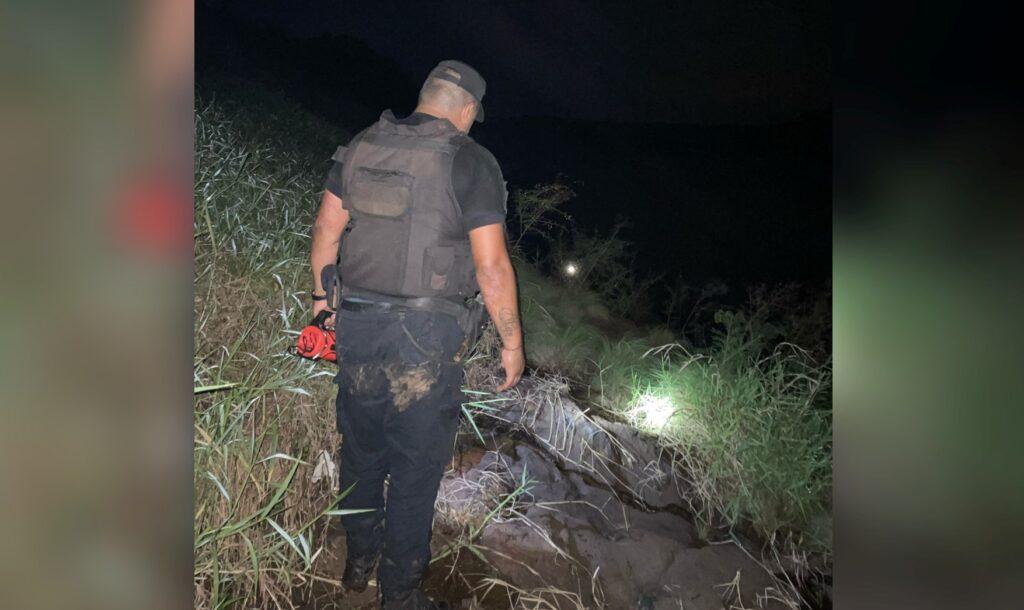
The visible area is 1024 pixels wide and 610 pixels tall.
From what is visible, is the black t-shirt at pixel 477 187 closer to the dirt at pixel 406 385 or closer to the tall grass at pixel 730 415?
the dirt at pixel 406 385

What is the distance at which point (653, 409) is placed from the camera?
4.15m

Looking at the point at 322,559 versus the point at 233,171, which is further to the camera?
the point at 233,171

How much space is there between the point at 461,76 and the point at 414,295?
755 mm

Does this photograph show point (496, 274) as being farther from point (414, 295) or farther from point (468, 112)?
point (468, 112)

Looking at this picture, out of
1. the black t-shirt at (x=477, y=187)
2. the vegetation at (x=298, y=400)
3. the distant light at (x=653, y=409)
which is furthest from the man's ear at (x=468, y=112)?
the distant light at (x=653, y=409)

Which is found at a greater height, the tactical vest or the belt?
the tactical vest

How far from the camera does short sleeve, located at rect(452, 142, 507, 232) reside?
215 cm

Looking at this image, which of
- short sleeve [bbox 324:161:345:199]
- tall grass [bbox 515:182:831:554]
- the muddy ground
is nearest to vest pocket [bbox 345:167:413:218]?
short sleeve [bbox 324:161:345:199]

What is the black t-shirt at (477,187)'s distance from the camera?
2.15 meters

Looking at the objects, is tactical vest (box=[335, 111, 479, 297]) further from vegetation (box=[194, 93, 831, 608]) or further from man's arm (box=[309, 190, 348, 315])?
vegetation (box=[194, 93, 831, 608])

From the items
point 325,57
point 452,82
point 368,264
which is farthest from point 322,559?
point 325,57
